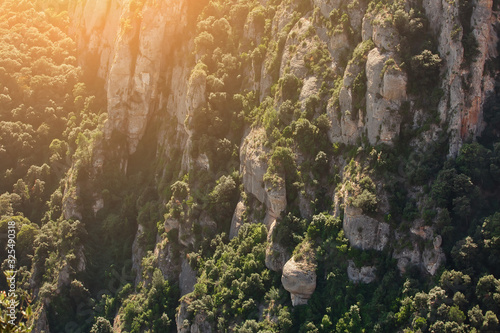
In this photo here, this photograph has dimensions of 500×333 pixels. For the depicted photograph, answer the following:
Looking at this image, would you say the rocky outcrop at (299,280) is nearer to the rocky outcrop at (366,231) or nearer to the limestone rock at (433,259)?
the rocky outcrop at (366,231)

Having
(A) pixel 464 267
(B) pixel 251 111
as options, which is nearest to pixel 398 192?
(A) pixel 464 267

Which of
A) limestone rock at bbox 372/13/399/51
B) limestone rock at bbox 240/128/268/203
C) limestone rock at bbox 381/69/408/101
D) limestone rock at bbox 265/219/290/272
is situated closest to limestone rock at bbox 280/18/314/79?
limestone rock at bbox 240/128/268/203

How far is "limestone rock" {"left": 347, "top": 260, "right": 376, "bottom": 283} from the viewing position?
59875 millimetres

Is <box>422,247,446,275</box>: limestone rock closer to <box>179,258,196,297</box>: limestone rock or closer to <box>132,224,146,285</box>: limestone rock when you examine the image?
<box>179,258,196,297</box>: limestone rock

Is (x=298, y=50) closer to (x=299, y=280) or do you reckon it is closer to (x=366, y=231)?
(x=366, y=231)

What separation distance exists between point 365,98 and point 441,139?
10.9m

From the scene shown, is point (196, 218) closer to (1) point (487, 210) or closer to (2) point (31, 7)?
(1) point (487, 210)

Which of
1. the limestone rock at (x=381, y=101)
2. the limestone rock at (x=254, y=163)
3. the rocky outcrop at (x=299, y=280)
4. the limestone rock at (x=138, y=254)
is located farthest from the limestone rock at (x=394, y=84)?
the limestone rock at (x=138, y=254)

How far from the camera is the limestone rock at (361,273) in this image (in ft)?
196

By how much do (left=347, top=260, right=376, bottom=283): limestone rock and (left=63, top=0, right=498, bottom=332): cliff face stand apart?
119 millimetres

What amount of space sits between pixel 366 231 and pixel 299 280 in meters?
10.1

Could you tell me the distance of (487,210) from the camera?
5569cm

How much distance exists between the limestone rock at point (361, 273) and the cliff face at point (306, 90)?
119mm

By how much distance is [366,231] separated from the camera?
200ft
